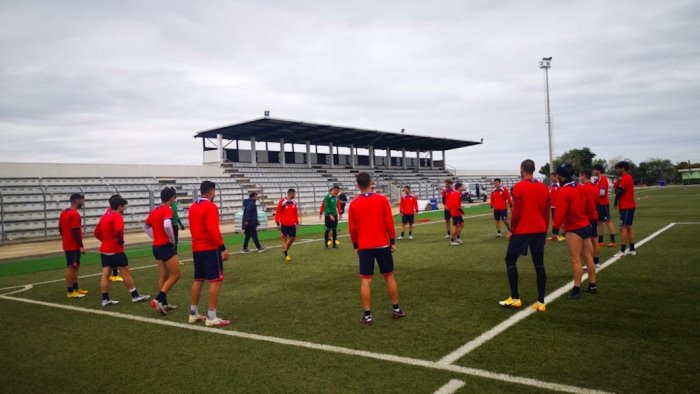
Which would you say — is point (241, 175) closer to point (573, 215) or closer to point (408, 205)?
point (408, 205)

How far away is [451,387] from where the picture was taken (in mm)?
3891

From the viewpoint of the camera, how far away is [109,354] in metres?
5.29

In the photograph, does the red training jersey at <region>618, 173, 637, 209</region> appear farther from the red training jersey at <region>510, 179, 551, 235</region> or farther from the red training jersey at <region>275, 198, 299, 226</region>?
the red training jersey at <region>275, 198, 299, 226</region>

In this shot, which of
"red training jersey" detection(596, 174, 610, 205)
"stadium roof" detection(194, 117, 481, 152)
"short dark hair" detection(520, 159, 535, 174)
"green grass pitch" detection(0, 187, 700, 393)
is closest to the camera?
"green grass pitch" detection(0, 187, 700, 393)

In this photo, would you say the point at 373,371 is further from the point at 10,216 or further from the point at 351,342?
the point at 10,216

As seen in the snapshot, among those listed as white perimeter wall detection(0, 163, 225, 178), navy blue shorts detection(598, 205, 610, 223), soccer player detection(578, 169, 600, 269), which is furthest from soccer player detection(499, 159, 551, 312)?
white perimeter wall detection(0, 163, 225, 178)

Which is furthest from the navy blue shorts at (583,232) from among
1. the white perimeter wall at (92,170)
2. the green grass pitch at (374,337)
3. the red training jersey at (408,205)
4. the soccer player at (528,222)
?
the white perimeter wall at (92,170)

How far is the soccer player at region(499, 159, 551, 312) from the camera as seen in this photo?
6316mm

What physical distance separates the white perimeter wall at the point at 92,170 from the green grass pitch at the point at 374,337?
2038cm

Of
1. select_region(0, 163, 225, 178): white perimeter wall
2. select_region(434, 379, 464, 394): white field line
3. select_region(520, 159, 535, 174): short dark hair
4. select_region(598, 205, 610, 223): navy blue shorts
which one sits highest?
select_region(0, 163, 225, 178): white perimeter wall

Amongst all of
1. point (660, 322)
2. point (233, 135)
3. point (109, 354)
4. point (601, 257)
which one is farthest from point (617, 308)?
point (233, 135)

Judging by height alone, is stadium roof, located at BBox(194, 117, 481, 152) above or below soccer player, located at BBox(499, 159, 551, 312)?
above

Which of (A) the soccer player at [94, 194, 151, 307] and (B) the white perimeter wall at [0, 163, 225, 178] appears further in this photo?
(B) the white perimeter wall at [0, 163, 225, 178]

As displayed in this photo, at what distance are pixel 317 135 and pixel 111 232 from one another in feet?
123
